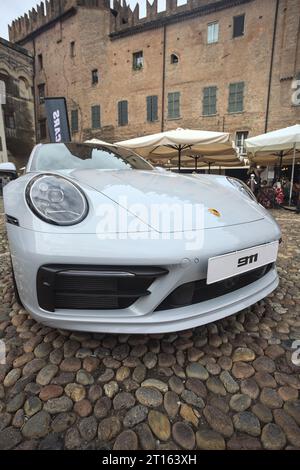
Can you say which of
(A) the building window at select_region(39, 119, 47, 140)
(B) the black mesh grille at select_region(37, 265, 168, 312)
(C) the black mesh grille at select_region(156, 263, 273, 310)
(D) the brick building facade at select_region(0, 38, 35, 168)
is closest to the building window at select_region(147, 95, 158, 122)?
(A) the building window at select_region(39, 119, 47, 140)

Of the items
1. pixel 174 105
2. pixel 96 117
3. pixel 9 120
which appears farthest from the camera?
pixel 9 120

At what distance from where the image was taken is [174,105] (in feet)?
54.7

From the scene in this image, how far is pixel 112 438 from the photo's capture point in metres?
0.88

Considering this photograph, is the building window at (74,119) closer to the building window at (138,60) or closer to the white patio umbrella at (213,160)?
the building window at (138,60)

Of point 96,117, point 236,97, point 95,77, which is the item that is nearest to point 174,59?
point 236,97

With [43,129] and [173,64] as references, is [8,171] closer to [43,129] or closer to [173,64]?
[173,64]

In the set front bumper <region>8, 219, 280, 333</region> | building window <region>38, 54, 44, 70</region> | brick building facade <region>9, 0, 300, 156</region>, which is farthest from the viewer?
building window <region>38, 54, 44, 70</region>

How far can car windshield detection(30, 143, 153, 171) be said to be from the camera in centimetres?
198

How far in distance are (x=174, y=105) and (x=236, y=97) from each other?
3.88 m

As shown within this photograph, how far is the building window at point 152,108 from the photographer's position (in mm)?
17141

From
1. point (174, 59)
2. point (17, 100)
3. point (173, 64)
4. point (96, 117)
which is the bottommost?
point (96, 117)

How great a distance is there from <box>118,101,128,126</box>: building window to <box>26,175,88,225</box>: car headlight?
18.7 metres

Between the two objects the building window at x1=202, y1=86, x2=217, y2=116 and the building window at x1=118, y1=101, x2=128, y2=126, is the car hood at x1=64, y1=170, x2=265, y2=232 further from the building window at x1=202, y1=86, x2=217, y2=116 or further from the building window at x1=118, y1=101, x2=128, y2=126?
the building window at x1=118, y1=101, x2=128, y2=126
